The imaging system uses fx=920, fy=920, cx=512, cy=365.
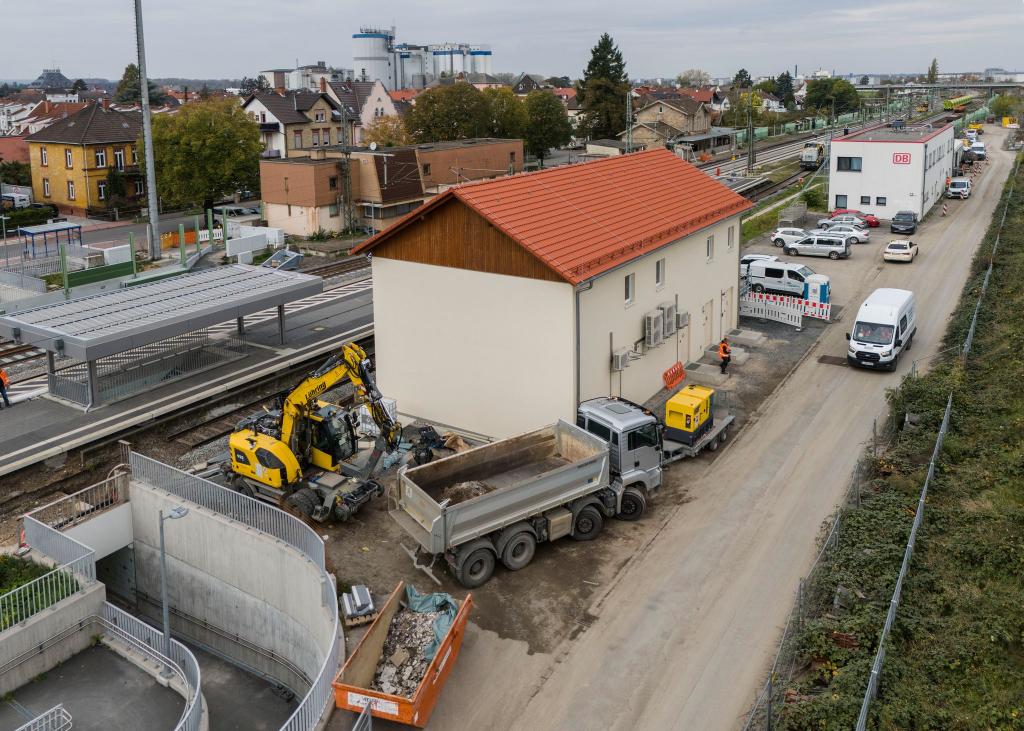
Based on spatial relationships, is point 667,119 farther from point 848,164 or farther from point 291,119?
point 848,164

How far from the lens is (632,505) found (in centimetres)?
2066

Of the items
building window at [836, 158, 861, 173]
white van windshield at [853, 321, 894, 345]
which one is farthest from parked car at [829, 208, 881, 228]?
white van windshield at [853, 321, 894, 345]

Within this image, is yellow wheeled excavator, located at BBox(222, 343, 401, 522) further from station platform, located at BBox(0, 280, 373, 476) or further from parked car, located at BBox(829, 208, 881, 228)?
parked car, located at BBox(829, 208, 881, 228)

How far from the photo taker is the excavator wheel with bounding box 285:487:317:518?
20.5 meters

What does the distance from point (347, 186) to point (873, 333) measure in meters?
37.8

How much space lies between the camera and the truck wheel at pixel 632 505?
20.6 m

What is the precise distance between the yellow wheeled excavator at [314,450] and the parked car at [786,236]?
31.5 meters

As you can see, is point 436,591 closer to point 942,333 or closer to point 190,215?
point 942,333

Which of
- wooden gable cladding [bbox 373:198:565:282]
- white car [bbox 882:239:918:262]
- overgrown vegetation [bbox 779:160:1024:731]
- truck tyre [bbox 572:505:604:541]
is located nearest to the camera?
overgrown vegetation [bbox 779:160:1024:731]

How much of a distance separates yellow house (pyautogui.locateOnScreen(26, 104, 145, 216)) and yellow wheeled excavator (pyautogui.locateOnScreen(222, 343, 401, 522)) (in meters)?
50.6

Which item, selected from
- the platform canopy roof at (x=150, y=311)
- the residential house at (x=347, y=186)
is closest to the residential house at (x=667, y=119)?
the residential house at (x=347, y=186)

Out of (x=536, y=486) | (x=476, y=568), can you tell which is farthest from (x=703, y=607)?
(x=476, y=568)

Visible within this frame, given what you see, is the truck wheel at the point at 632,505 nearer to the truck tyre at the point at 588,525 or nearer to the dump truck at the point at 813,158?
the truck tyre at the point at 588,525

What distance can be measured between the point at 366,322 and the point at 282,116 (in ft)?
161
